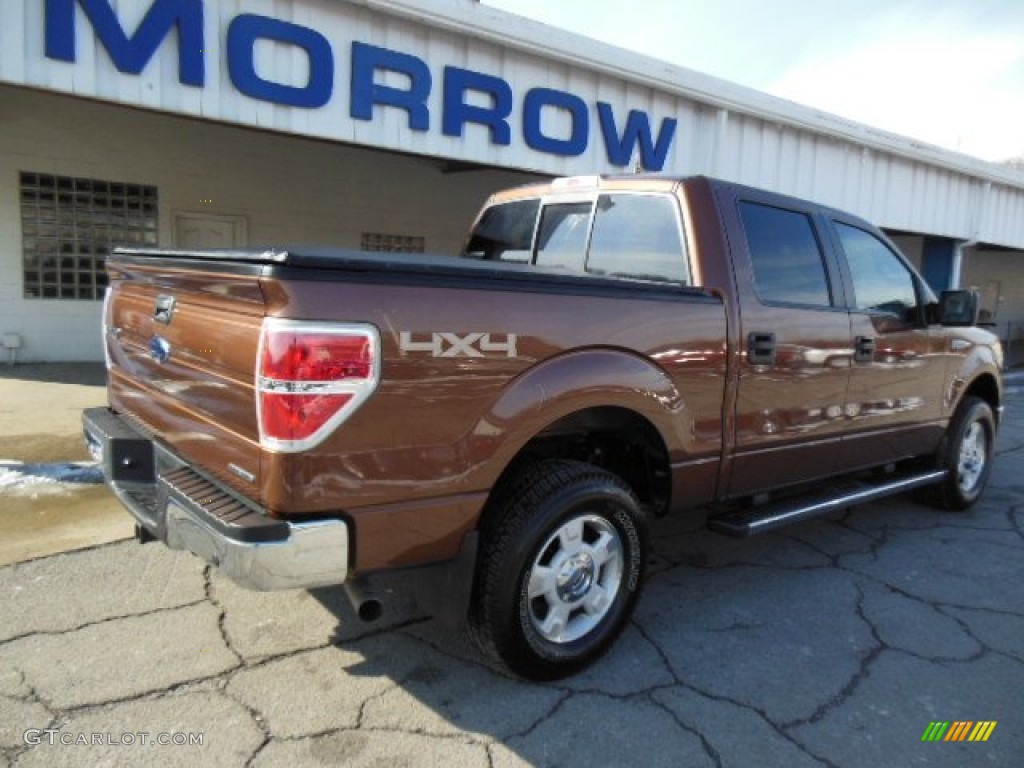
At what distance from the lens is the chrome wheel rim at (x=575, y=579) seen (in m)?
2.80

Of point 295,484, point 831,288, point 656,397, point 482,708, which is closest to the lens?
point 295,484

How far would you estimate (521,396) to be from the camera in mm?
2557

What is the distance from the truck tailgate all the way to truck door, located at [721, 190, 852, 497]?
2114 millimetres

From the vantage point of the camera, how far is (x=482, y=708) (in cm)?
268

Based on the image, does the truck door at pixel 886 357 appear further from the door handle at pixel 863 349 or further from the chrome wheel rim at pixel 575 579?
the chrome wheel rim at pixel 575 579

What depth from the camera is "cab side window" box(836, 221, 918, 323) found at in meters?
4.16

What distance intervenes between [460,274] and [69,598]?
243 cm

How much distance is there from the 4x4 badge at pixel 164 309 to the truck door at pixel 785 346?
91.8 inches

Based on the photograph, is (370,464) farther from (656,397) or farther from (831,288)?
(831,288)

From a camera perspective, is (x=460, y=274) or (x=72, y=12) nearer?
(x=460, y=274)

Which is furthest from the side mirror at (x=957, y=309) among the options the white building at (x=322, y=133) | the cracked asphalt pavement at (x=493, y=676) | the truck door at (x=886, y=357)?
the cracked asphalt pavement at (x=493, y=676)

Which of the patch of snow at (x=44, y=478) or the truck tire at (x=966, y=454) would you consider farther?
the truck tire at (x=966, y=454)

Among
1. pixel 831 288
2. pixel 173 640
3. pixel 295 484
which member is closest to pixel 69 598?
pixel 173 640

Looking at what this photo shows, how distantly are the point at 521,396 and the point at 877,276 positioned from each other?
2.79 meters
